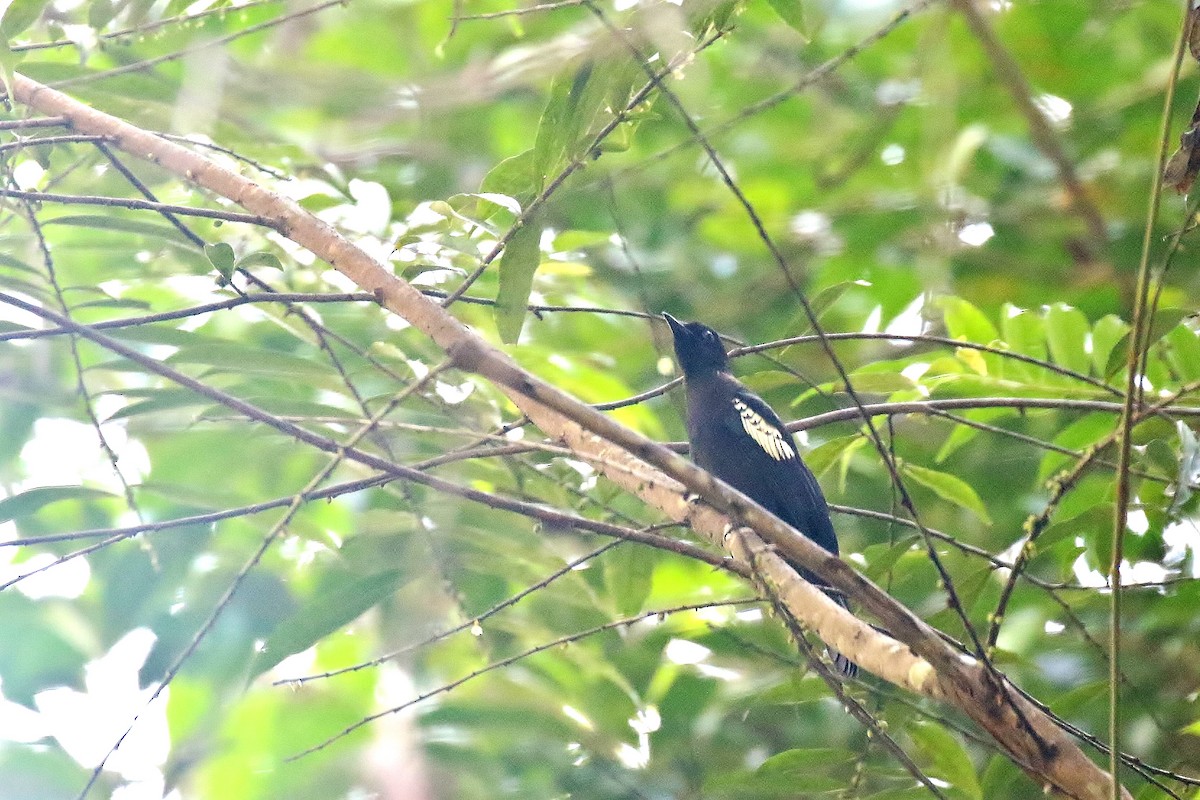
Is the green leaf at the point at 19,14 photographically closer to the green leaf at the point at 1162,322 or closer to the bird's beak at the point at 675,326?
the bird's beak at the point at 675,326

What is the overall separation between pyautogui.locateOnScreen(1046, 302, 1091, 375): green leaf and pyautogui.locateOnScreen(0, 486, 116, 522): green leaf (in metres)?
2.12

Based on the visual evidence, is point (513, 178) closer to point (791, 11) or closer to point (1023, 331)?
point (791, 11)

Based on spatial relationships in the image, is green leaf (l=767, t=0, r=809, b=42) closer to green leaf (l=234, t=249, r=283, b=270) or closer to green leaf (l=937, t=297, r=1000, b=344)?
green leaf (l=937, t=297, r=1000, b=344)

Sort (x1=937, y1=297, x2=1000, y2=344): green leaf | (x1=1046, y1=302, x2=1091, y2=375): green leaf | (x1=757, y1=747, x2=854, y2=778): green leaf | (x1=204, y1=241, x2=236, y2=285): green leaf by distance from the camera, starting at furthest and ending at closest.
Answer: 1. (x1=937, y1=297, x2=1000, y2=344): green leaf
2. (x1=1046, y1=302, x2=1091, y2=375): green leaf
3. (x1=757, y1=747, x2=854, y2=778): green leaf
4. (x1=204, y1=241, x2=236, y2=285): green leaf

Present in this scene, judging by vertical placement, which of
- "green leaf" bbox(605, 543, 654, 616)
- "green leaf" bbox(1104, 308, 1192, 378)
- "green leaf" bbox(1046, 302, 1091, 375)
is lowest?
"green leaf" bbox(605, 543, 654, 616)

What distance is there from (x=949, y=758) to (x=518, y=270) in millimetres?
1195

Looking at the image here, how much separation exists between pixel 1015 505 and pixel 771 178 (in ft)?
4.94

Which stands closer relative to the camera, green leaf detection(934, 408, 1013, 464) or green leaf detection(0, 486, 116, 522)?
green leaf detection(0, 486, 116, 522)

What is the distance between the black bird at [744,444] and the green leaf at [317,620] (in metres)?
0.98

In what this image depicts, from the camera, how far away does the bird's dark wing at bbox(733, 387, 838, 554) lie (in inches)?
119

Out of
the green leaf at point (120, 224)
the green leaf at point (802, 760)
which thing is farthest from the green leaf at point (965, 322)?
the green leaf at point (120, 224)

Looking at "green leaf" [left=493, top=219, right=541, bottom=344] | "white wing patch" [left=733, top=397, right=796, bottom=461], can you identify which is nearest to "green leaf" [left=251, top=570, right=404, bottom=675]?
"green leaf" [left=493, top=219, right=541, bottom=344]

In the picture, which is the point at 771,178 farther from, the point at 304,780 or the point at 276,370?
the point at 304,780

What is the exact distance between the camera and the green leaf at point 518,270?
6.40ft
